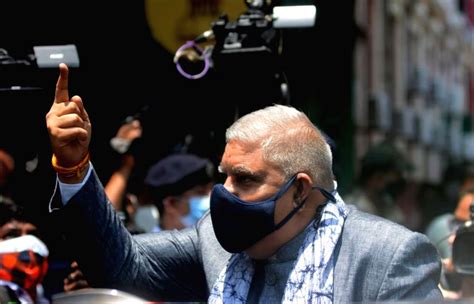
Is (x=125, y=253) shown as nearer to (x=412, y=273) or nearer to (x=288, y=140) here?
(x=288, y=140)

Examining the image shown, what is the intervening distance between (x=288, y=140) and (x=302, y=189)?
17cm

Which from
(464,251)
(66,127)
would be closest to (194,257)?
(66,127)

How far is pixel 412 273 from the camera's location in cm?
422

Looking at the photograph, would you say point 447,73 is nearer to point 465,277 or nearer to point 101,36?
point 101,36

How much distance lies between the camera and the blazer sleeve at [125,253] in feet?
14.4

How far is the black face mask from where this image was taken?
14.2 feet

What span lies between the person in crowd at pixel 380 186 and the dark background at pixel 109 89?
1.20 m

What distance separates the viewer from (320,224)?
4359 millimetres

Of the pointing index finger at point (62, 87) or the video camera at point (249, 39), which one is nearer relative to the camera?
the pointing index finger at point (62, 87)

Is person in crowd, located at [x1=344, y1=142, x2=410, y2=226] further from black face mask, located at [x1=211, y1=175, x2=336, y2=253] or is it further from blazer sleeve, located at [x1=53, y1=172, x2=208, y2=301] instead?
black face mask, located at [x1=211, y1=175, x2=336, y2=253]

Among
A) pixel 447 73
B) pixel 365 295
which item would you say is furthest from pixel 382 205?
pixel 447 73

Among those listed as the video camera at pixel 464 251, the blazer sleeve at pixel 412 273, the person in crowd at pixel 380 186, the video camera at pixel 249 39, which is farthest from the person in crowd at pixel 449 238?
the person in crowd at pixel 380 186

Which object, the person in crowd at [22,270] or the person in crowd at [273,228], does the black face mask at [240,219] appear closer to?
the person in crowd at [273,228]

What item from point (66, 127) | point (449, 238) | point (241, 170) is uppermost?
point (66, 127)
